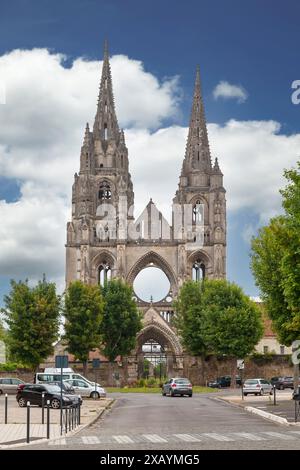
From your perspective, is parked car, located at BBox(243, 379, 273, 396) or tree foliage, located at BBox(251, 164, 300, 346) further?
parked car, located at BBox(243, 379, 273, 396)

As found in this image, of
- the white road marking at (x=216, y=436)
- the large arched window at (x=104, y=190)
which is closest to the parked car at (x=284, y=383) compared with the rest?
the large arched window at (x=104, y=190)

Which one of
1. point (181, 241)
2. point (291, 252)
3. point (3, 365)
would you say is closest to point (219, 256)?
point (181, 241)

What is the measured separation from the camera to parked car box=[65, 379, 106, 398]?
52.1 metres

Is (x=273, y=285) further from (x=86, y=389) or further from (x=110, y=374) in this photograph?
(x=110, y=374)

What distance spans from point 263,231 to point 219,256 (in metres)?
54.6

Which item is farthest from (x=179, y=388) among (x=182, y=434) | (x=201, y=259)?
(x=201, y=259)

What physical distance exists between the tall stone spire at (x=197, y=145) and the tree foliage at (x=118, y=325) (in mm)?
29848

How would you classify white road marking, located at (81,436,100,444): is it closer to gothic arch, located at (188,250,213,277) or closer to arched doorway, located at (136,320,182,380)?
arched doorway, located at (136,320,182,380)

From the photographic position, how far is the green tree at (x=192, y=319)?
3359 inches

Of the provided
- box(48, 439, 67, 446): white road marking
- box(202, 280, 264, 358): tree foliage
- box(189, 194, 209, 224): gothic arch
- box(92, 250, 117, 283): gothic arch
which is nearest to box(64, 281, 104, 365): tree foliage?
box(202, 280, 264, 358): tree foliage

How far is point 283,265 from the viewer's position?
3166 cm

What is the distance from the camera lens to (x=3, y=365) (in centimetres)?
8500

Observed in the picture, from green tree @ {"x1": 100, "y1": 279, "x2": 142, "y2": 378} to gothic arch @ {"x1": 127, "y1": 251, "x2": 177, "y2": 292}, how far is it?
1644 cm

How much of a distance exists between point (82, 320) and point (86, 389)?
A: 26.0 m
